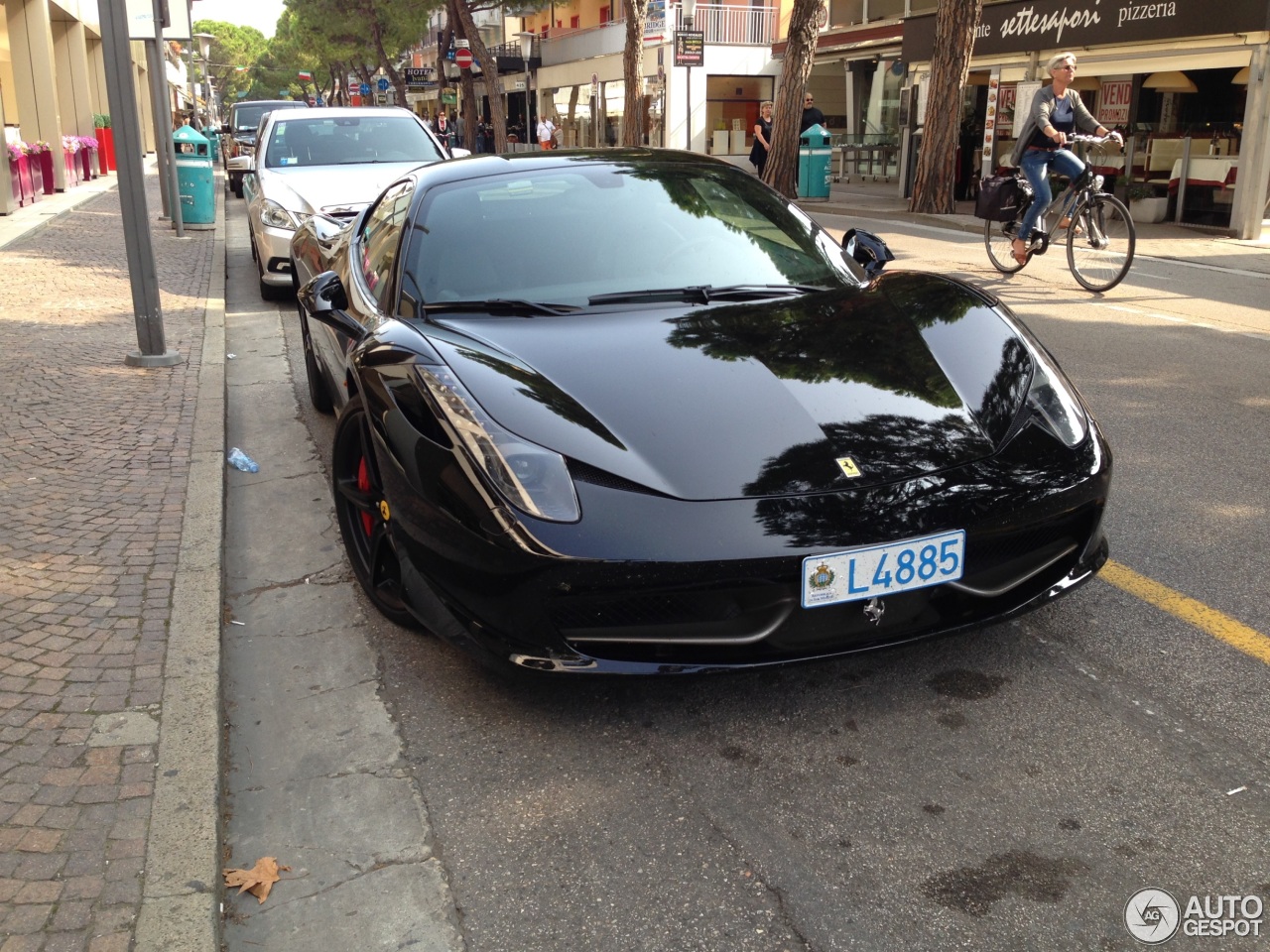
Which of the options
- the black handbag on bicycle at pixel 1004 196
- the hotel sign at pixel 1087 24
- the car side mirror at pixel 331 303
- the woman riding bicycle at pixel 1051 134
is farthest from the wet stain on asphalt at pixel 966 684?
the hotel sign at pixel 1087 24

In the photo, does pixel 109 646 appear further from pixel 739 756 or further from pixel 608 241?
pixel 608 241

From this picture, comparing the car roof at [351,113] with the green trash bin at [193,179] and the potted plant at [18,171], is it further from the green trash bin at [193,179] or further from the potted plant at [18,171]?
the potted plant at [18,171]

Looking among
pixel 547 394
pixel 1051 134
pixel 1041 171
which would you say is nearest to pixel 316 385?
pixel 547 394

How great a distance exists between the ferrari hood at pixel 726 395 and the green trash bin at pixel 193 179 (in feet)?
43.8

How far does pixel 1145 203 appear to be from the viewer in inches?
646

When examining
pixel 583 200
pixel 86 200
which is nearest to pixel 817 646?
pixel 583 200

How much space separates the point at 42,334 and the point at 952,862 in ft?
26.0

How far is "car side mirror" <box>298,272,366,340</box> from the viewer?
427 centimetres

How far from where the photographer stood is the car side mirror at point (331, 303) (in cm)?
427

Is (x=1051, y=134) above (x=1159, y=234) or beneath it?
above

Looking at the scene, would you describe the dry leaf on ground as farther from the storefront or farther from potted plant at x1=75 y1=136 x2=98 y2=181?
potted plant at x1=75 y1=136 x2=98 y2=181

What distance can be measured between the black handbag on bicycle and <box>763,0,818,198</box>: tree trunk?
35.7 feet

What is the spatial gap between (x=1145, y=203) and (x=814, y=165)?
24.1ft

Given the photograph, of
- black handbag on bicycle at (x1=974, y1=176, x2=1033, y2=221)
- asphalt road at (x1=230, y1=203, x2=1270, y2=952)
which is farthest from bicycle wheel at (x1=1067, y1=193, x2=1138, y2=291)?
asphalt road at (x1=230, y1=203, x2=1270, y2=952)
